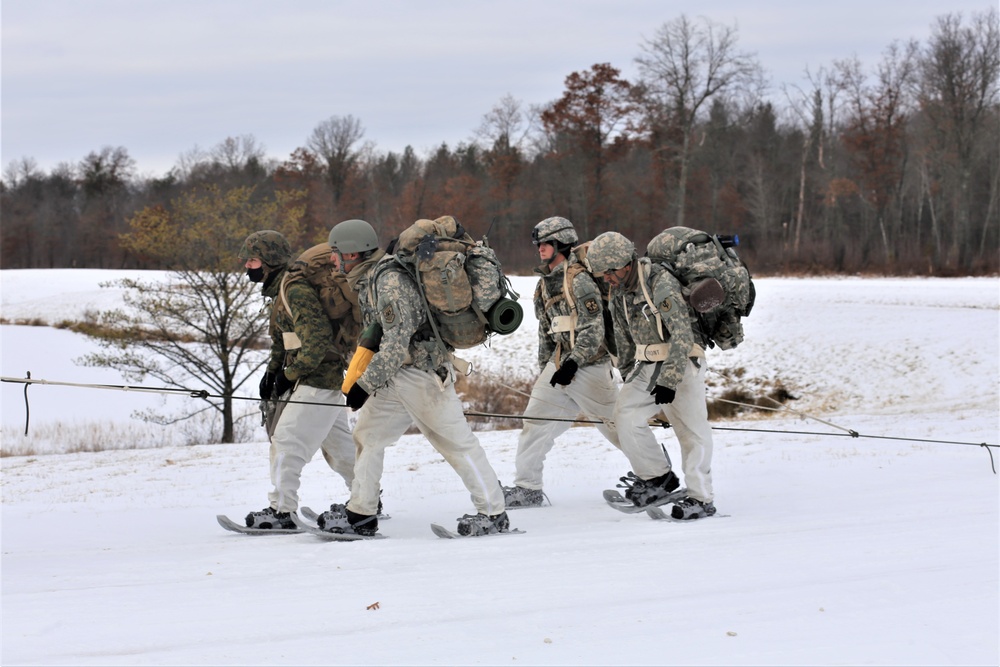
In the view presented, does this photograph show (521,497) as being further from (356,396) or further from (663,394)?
(356,396)

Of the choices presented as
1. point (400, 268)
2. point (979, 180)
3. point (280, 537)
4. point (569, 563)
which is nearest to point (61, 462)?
point (280, 537)

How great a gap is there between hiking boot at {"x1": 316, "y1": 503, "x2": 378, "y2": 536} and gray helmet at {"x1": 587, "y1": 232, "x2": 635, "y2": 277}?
2.54 m

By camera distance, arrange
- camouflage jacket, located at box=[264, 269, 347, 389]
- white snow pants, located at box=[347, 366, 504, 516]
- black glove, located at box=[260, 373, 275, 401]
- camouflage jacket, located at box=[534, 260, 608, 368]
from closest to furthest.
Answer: white snow pants, located at box=[347, 366, 504, 516] → camouflage jacket, located at box=[264, 269, 347, 389] → black glove, located at box=[260, 373, 275, 401] → camouflage jacket, located at box=[534, 260, 608, 368]

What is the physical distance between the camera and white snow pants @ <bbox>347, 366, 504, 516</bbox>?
6.68 metres

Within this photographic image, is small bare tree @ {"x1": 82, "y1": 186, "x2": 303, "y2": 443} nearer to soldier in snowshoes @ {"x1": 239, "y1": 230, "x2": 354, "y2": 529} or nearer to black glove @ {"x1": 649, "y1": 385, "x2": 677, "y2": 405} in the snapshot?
soldier in snowshoes @ {"x1": 239, "y1": 230, "x2": 354, "y2": 529}

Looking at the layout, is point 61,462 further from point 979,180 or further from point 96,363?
point 979,180

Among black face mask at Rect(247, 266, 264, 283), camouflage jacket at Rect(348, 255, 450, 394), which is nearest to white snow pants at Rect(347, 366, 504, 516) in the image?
camouflage jacket at Rect(348, 255, 450, 394)

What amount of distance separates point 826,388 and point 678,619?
748 inches

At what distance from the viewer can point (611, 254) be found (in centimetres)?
717

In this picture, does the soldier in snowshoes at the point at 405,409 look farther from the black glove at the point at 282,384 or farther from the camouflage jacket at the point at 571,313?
the camouflage jacket at the point at 571,313

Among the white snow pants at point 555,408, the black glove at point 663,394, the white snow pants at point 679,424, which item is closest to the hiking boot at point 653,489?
the white snow pants at point 679,424

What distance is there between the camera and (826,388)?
→ 22.2m

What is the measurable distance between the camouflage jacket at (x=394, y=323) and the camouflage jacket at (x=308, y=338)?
1.87ft

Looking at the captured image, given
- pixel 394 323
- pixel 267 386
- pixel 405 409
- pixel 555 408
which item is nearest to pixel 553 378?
pixel 555 408
